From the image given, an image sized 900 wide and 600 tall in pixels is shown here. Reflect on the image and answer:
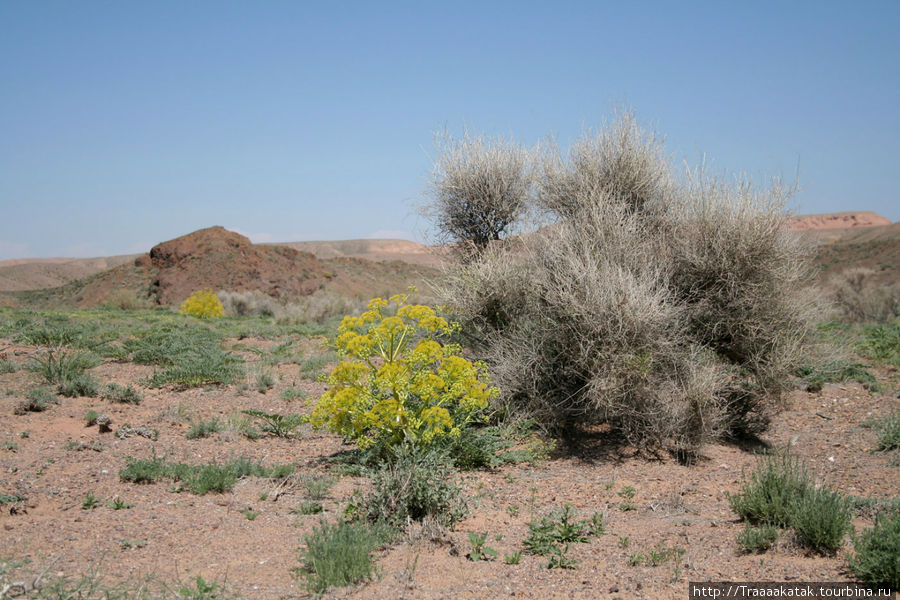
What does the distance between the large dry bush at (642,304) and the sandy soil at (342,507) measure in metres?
0.71

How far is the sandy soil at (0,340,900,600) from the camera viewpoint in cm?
400

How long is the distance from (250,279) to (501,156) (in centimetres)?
2421

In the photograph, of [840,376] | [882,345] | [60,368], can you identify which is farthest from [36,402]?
[882,345]

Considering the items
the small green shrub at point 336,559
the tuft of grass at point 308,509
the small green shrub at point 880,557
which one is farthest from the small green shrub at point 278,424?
the small green shrub at point 880,557

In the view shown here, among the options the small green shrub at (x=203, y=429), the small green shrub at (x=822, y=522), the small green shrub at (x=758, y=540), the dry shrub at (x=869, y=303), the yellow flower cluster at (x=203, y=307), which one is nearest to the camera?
the small green shrub at (x=822, y=522)

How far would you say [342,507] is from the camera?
17.5 feet

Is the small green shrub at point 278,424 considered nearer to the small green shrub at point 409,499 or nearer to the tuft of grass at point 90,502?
the tuft of grass at point 90,502

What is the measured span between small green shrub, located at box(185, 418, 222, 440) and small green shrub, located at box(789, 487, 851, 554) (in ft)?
19.1

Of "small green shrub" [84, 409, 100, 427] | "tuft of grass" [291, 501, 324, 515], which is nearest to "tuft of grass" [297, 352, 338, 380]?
"small green shrub" [84, 409, 100, 427]

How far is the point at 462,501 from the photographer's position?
4992mm

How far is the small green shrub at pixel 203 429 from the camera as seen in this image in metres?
7.04

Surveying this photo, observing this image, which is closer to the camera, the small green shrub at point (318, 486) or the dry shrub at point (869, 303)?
the small green shrub at point (318, 486)

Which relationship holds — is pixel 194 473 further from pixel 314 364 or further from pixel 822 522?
pixel 314 364

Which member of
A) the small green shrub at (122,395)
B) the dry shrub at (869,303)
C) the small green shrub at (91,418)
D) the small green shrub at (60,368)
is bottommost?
the small green shrub at (91,418)
